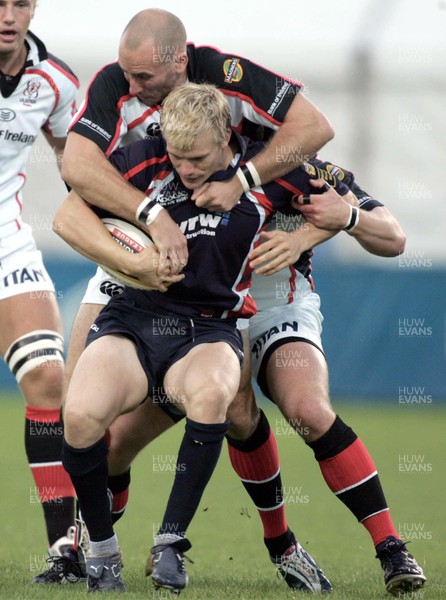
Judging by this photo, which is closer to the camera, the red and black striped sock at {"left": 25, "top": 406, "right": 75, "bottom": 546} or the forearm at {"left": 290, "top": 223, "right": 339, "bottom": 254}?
the forearm at {"left": 290, "top": 223, "right": 339, "bottom": 254}

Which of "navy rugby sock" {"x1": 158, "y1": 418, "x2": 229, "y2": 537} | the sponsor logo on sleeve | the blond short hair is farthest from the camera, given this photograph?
the sponsor logo on sleeve

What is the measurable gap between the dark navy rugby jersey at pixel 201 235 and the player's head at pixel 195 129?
14 centimetres

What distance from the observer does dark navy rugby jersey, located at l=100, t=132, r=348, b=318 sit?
4797 millimetres

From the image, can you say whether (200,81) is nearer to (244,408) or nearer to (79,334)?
(79,334)

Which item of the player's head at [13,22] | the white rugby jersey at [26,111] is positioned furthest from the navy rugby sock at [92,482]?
the player's head at [13,22]

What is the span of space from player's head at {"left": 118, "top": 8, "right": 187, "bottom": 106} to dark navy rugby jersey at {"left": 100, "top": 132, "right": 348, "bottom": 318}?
270 millimetres

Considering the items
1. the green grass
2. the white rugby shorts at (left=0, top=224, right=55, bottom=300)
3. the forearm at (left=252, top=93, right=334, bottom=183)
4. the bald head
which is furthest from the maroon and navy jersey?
the green grass

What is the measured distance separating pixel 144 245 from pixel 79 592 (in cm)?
138

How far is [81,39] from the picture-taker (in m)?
14.0

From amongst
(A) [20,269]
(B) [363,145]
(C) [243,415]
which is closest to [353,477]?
(C) [243,415]

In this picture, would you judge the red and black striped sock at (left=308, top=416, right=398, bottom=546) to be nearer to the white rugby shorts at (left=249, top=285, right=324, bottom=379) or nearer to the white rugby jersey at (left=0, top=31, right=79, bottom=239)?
the white rugby shorts at (left=249, top=285, right=324, bottom=379)

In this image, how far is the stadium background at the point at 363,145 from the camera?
1262 cm

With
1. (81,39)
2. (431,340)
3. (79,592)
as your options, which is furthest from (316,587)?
(81,39)

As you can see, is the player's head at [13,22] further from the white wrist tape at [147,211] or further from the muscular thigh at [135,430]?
the muscular thigh at [135,430]
